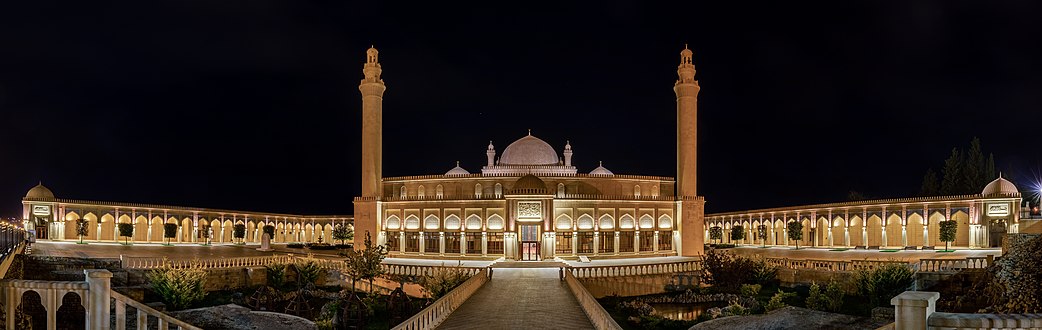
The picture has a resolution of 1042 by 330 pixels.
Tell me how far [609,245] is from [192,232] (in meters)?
31.3

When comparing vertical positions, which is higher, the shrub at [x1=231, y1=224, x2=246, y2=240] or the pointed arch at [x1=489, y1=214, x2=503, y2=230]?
the pointed arch at [x1=489, y1=214, x2=503, y2=230]

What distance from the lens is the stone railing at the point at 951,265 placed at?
28267 millimetres

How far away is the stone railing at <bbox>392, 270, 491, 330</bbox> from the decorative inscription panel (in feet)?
48.7

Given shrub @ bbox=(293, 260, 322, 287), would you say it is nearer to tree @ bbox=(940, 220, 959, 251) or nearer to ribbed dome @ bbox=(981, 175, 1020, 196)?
tree @ bbox=(940, 220, 959, 251)

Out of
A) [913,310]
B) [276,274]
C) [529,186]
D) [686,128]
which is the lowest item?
[276,274]

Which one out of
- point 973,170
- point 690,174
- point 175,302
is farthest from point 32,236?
point 973,170

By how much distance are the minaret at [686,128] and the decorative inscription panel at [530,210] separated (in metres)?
9.83

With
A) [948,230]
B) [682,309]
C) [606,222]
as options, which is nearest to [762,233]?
[948,230]

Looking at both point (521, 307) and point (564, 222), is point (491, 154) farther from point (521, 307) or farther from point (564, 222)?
point (521, 307)

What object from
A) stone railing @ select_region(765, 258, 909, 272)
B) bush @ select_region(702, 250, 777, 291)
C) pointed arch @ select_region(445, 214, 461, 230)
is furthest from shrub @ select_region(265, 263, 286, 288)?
stone railing @ select_region(765, 258, 909, 272)

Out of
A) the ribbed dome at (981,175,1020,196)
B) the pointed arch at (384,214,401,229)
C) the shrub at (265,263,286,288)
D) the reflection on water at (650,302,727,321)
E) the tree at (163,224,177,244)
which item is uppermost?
the ribbed dome at (981,175,1020,196)

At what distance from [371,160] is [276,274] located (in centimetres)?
1400

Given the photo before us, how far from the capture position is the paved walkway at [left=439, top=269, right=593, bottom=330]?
17.4 metres

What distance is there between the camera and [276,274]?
32969mm
